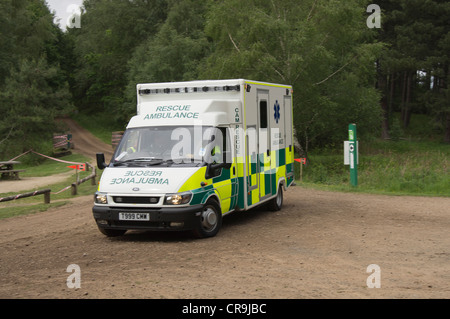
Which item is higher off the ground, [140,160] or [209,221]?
[140,160]

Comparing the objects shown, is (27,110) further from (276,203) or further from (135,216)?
(135,216)

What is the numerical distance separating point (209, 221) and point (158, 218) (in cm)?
107

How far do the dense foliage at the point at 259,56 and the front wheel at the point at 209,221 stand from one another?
19.8 meters

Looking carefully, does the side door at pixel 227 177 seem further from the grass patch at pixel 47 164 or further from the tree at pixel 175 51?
the tree at pixel 175 51

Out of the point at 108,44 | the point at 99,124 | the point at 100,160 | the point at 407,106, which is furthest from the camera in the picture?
the point at 99,124

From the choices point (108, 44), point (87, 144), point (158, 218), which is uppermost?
point (108, 44)

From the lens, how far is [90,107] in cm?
7175

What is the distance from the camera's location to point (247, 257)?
343 inches

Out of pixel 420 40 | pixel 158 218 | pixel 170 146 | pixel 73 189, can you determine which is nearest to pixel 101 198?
pixel 158 218

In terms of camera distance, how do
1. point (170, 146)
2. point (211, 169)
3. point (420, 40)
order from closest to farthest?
point (211, 169) → point (170, 146) → point (420, 40)

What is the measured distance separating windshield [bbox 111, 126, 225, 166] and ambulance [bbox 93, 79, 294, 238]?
2 centimetres

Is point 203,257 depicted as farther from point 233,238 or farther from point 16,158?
point 16,158

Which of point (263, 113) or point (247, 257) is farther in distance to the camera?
point (263, 113)
